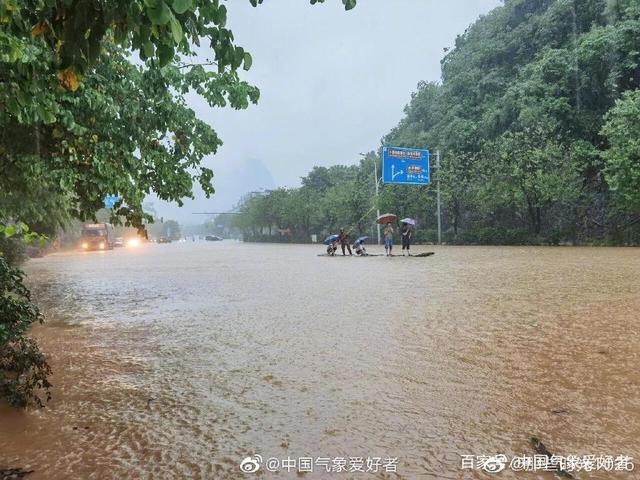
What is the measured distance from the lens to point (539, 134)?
33375 millimetres

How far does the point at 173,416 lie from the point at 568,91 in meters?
38.2

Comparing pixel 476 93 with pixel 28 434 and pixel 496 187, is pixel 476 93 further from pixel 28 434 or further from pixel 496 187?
pixel 28 434

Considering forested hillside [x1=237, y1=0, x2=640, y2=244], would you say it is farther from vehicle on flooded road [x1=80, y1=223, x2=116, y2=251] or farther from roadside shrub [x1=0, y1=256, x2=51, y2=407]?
roadside shrub [x1=0, y1=256, x2=51, y2=407]

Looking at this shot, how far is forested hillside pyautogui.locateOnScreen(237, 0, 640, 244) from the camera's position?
1200 inches

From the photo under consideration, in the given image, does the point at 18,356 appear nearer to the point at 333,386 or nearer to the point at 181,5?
the point at 333,386

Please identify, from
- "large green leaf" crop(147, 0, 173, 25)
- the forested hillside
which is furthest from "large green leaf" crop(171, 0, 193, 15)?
the forested hillside

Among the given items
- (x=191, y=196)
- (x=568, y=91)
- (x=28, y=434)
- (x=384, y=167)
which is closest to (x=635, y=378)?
(x=28, y=434)

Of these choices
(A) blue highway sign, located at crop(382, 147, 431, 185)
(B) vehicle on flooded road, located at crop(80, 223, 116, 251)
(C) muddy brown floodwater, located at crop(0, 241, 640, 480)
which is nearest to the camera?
(C) muddy brown floodwater, located at crop(0, 241, 640, 480)

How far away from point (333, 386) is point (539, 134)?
33.4 meters

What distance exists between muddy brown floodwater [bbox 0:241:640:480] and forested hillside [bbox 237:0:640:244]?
22.9 meters

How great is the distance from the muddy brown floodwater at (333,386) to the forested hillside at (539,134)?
22.9 meters

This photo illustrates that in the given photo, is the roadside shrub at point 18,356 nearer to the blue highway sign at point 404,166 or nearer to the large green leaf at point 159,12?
the large green leaf at point 159,12

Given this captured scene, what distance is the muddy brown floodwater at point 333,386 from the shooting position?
318 centimetres

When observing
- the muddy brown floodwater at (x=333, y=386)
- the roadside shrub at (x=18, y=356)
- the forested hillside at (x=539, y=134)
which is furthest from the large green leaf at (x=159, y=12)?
the forested hillside at (x=539, y=134)
